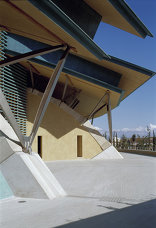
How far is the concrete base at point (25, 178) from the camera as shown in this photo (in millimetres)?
6511

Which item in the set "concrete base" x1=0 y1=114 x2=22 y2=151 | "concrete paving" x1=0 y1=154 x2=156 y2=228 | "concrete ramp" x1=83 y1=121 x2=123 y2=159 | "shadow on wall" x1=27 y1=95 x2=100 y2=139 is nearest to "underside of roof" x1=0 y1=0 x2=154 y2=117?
"shadow on wall" x1=27 y1=95 x2=100 y2=139

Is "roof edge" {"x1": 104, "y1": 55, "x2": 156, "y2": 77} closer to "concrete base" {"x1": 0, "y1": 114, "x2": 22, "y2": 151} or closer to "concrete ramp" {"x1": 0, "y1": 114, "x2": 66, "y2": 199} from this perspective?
"concrete base" {"x1": 0, "y1": 114, "x2": 22, "y2": 151}

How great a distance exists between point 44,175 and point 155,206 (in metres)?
3.29

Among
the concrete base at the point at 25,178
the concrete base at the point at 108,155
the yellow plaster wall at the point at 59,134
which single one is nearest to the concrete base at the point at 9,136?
the concrete base at the point at 25,178

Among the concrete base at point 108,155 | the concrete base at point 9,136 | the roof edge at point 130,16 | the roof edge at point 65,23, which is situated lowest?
the concrete base at point 108,155

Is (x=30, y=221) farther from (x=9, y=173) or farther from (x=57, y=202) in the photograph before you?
(x=9, y=173)

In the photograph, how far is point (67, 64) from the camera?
61.6ft

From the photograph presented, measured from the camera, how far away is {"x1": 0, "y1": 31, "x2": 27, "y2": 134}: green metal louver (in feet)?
49.1

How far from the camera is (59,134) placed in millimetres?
21672

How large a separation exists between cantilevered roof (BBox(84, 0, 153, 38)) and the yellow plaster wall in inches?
467

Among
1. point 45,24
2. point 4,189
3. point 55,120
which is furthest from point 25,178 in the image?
point 55,120

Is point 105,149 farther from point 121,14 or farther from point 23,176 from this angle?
point 23,176

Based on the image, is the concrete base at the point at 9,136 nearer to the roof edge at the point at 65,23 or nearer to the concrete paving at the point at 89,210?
the concrete paving at the point at 89,210

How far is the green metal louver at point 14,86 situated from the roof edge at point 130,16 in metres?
7.73
